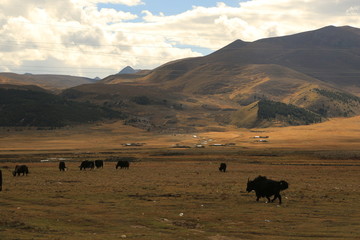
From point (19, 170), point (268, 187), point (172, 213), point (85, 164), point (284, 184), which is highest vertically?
point (284, 184)

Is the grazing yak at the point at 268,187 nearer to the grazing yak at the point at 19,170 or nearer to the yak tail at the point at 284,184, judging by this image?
the yak tail at the point at 284,184

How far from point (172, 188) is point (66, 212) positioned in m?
14.2

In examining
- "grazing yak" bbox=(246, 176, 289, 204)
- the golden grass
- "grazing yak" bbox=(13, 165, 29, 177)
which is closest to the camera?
the golden grass

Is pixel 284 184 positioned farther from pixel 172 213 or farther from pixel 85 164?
pixel 85 164

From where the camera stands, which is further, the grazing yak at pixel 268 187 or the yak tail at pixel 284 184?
the grazing yak at pixel 268 187

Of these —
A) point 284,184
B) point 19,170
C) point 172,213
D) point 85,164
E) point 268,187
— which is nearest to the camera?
point 172,213

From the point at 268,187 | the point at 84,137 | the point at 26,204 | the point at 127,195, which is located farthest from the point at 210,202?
the point at 84,137

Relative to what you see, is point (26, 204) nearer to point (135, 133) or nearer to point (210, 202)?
point (210, 202)

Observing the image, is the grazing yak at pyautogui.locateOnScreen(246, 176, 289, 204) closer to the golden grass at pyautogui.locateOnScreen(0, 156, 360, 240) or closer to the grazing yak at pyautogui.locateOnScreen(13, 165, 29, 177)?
the golden grass at pyautogui.locateOnScreen(0, 156, 360, 240)

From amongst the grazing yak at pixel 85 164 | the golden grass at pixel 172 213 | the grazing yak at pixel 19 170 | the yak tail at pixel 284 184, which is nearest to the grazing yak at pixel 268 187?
the yak tail at pixel 284 184

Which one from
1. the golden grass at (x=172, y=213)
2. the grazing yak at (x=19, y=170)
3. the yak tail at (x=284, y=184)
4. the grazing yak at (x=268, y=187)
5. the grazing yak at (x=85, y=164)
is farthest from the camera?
the grazing yak at (x=85, y=164)

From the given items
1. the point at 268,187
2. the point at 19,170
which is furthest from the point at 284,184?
the point at 19,170

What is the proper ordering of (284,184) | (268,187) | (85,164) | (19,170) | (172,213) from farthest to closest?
(85,164)
(19,170)
(268,187)
(284,184)
(172,213)

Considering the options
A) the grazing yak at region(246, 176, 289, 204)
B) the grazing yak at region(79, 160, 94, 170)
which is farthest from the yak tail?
the grazing yak at region(79, 160, 94, 170)
